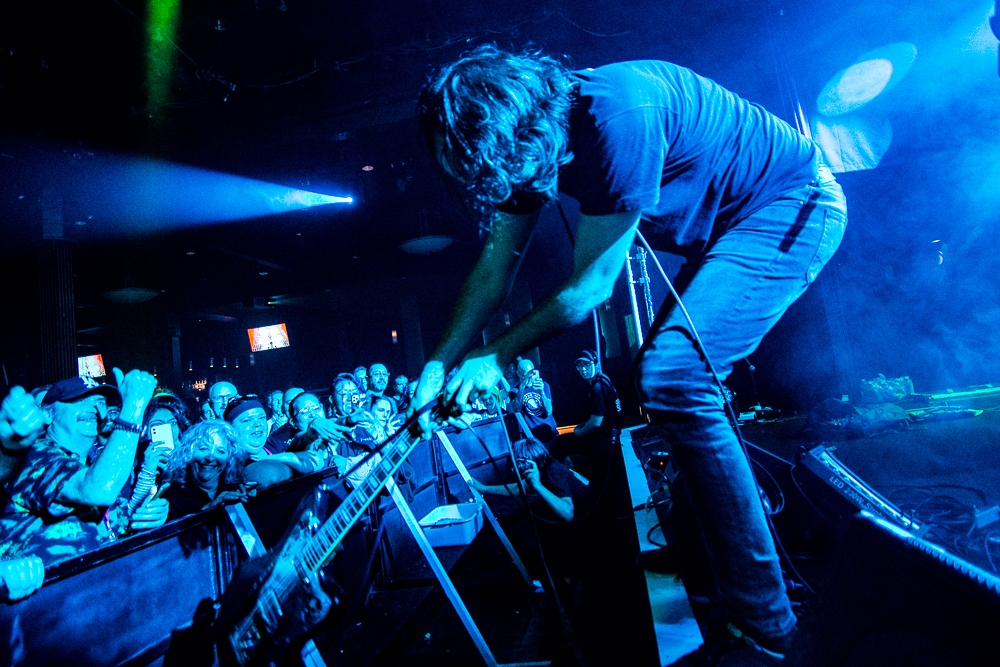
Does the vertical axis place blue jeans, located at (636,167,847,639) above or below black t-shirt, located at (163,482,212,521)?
above

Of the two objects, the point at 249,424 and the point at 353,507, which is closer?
the point at 353,507

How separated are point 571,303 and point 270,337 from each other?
2033 cm

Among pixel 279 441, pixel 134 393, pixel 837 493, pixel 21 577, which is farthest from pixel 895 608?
pixel 279 441

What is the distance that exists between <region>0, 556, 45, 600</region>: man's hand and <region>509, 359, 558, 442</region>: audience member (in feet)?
17.9

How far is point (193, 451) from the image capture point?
3.62m

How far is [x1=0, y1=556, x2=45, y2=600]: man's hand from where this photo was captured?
149 cm

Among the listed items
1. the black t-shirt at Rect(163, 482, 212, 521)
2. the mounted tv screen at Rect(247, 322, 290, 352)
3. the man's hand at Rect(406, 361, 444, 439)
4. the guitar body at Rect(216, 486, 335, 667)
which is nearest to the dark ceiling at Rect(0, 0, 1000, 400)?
the man's hand at Rect(406, 361, 444, 439)

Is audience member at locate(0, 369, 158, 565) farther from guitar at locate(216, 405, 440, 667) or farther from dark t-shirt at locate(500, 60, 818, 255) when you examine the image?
dark t-shirt at locate(500, 60, 818, 255)

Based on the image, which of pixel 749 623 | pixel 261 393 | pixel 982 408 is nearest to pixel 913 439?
pixel 982 408

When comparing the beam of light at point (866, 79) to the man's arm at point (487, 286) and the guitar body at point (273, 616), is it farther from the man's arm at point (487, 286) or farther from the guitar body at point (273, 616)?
the guitar body at point (273, 616)

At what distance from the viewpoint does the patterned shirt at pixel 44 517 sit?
8.70 ft

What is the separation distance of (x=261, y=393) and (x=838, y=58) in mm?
19809

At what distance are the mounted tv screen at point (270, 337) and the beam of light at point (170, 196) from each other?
8.36m

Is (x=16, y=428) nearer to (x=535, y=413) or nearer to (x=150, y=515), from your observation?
(x=150, y=515)
